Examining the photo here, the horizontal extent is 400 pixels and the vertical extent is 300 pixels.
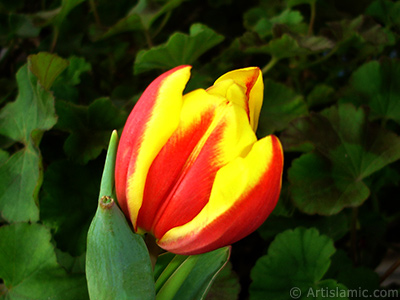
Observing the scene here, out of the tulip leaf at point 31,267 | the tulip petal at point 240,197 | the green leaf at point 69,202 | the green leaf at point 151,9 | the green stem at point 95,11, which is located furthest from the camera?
the green stem at point 95,11

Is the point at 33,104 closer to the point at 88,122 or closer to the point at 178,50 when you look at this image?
the point at 88,122

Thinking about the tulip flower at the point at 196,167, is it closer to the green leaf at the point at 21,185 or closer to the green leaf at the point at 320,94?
the green leaf at the point at 21,185

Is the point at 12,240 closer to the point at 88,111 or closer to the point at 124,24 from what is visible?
the point at 88,111

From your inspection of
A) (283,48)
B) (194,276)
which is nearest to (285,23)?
(283,48)

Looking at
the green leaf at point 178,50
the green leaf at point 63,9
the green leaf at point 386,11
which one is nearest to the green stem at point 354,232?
the green leaf at point 178,50

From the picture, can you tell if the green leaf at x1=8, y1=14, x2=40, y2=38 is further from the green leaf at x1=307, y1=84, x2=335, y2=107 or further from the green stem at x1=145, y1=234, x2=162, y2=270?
the green stem at x1=145, y1=234, x2=162, y2=270

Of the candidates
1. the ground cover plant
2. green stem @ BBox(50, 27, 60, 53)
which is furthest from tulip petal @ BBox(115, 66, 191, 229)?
green stem @ BBox(50, 27, 60, 53)

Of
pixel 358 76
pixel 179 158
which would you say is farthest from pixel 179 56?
pixel 179 158
